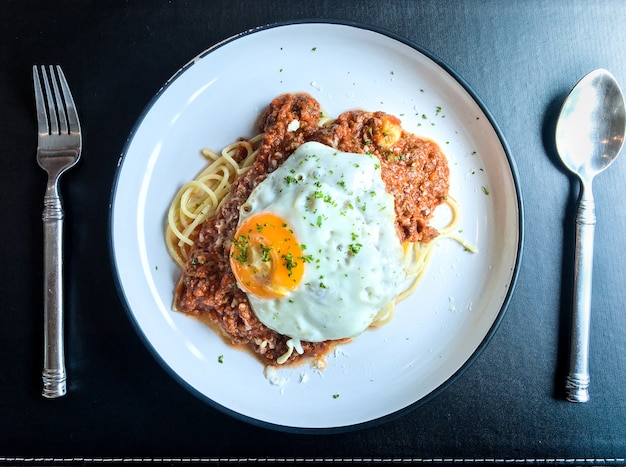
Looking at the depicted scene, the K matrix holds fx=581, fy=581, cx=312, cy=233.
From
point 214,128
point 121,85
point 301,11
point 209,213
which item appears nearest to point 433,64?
point 301,11

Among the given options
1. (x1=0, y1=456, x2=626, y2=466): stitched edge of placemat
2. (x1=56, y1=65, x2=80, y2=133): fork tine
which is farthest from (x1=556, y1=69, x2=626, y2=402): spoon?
(x1=56, y1=65, x2=80, y2=133): fork tine

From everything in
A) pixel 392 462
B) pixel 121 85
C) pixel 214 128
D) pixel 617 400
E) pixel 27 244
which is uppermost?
pixel 121 85

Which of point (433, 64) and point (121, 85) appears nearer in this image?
point (433, 64)

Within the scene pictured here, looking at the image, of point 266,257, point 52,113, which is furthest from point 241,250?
point 52,113

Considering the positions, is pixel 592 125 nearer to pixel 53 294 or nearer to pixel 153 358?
pixel 153 358

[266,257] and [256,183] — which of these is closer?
[266,257]

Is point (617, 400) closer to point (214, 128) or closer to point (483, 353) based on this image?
point (483, 353)

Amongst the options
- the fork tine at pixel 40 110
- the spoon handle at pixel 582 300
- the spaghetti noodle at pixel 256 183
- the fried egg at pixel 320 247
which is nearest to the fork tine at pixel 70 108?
the fork tine at pixel 40 110
